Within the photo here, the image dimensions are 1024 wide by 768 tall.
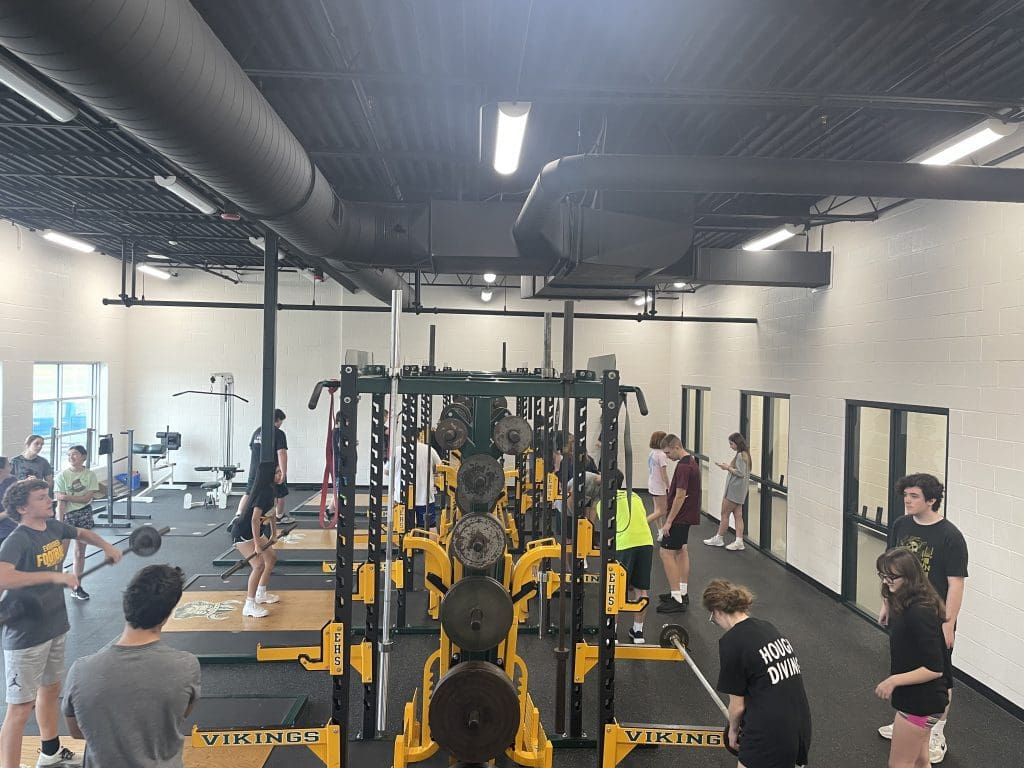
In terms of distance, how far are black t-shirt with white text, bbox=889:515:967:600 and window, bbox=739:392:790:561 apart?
422 cm

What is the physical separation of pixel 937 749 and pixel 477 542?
10.3ft

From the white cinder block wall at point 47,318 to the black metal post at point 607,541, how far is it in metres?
8.71

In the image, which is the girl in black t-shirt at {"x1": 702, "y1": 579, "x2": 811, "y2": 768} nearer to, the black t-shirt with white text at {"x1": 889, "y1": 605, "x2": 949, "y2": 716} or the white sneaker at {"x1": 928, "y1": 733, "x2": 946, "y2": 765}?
the black t-shirt with white text at {"x1": 889, "y1": 605, "x2": 949, "y2": 716}

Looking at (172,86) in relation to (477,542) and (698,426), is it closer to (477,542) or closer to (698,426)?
(477,542)

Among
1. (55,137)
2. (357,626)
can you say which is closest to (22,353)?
(55,137)

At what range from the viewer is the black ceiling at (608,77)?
3.15 m

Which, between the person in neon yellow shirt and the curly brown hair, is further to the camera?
the person in neon yellow shirt

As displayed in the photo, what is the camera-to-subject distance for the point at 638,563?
514 centimetres

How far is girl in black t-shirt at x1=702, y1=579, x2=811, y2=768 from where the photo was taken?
8.13 ft

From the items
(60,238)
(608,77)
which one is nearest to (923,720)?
(608,77)

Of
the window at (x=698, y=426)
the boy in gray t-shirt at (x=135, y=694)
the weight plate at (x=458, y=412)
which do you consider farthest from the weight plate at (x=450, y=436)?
the window at (x=698, y=426)

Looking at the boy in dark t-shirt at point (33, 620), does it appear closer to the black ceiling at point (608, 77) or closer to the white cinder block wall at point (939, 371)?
the black ceiling at point (608, 77)

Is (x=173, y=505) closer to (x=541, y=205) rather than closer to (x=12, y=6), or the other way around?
(x=541, y=205)

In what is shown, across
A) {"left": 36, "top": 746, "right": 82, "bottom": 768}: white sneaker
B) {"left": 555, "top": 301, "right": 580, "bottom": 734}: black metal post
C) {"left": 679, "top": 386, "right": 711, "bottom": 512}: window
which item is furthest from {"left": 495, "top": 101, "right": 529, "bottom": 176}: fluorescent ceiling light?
{"left": 679, "top": 386, "right": 711, "bottom": 512}: window
